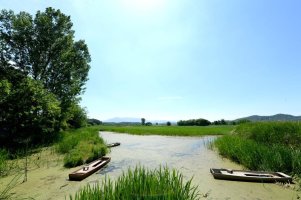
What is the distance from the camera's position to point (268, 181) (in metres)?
8.43

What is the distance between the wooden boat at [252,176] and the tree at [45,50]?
17608mm

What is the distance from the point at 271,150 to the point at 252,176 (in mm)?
2116

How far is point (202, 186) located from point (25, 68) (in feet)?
70.7

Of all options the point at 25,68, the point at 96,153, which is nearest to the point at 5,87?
the point at 96,153

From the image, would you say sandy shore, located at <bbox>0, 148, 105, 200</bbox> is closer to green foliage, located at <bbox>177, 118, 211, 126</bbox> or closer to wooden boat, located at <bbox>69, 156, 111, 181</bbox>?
wooden boat, located at <bbox>69, 156, 111, 181</bbox>

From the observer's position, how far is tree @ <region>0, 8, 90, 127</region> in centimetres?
2336

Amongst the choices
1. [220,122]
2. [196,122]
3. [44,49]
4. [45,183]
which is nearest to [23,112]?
[45,183]

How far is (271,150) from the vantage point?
33.6 feet

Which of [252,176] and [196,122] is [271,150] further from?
[196,122]

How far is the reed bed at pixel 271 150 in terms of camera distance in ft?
31.1

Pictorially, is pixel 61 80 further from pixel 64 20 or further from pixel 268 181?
pixel 268 181

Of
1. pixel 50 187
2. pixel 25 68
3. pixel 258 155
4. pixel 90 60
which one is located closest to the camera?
pixel 50 187

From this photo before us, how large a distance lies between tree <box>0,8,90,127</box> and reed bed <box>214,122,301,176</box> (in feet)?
54.1

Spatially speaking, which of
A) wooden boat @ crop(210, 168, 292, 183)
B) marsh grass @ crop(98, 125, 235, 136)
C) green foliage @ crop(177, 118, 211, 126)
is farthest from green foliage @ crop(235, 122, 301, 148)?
green foliage @ crop(177, 118, 211, 126)
